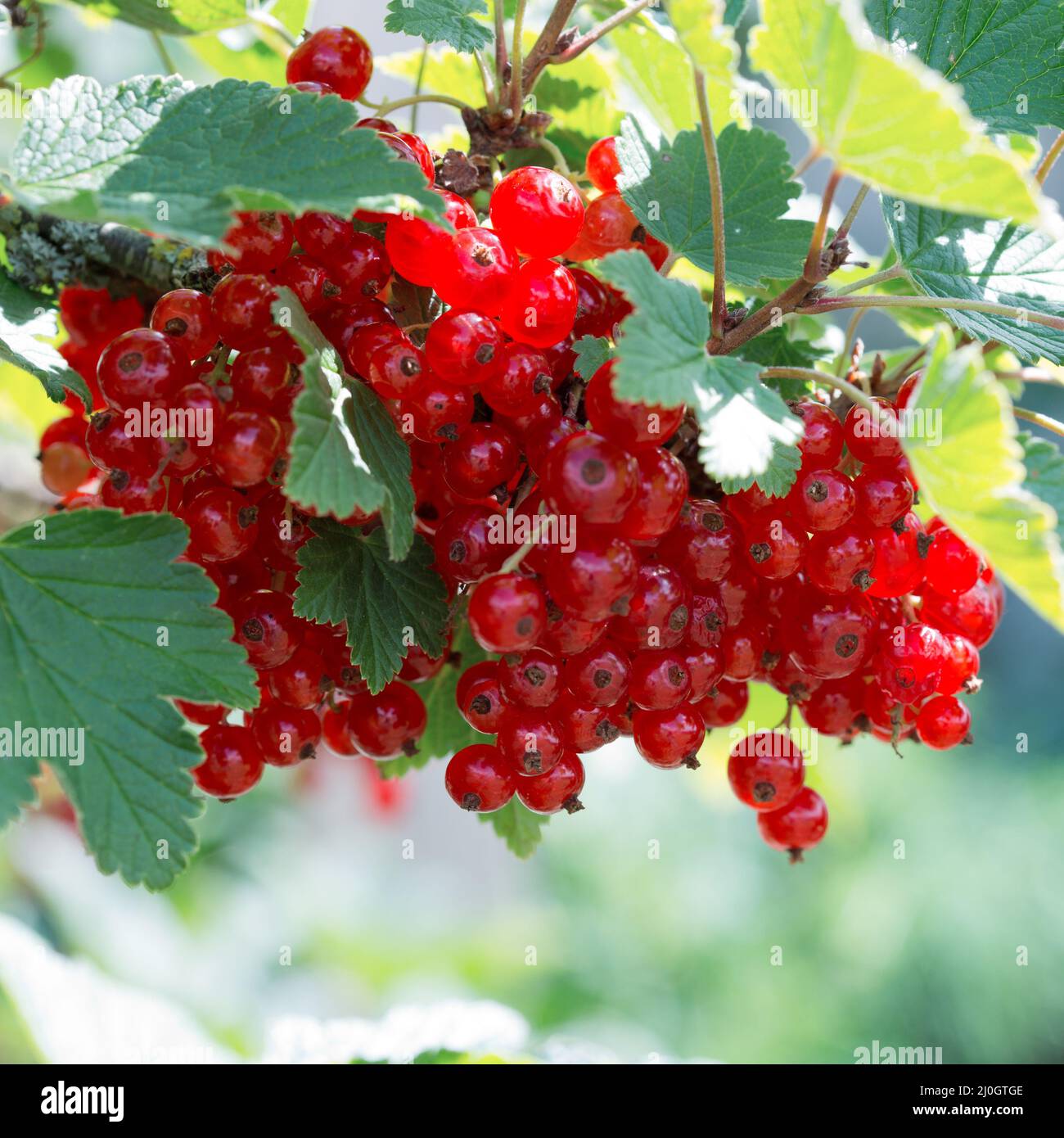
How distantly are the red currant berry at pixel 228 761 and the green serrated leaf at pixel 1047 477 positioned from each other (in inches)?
19.7

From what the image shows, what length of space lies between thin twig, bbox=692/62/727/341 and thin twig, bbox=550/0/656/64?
0.11 m

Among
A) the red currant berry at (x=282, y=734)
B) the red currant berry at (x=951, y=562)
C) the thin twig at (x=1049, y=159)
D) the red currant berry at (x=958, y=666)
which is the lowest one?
the red currant berry at (x=282, y=734)

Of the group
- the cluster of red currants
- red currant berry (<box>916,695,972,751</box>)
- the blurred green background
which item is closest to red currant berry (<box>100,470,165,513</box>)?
the cluster of red currants

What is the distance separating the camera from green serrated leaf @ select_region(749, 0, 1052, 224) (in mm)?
455

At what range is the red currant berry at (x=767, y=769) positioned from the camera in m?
0.75

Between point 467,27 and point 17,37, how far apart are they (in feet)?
1.70

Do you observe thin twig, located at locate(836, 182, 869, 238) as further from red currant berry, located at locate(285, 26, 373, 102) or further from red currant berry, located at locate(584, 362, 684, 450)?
red currant berry, located at locate(285, 26, 373, 102)

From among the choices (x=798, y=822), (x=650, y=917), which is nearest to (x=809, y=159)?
(x=798, y=822)

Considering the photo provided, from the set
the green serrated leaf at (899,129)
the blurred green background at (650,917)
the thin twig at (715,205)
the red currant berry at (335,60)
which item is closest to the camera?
the green serrated leaf at (899,129)

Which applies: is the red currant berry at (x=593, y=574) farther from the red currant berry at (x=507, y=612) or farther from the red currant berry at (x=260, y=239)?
the red currant berry at (x=260, y=239)

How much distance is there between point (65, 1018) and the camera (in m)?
1.05

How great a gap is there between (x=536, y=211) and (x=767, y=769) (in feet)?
1.34

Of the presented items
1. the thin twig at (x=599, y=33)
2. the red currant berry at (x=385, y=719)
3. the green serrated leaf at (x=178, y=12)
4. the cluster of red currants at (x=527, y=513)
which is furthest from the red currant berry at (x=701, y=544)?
the green serrated leaf at (x=178, y=12)
